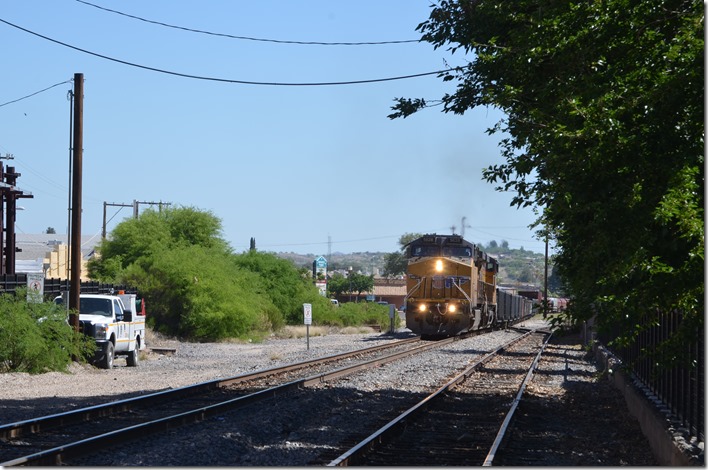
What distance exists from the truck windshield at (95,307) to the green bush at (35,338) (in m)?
2.34

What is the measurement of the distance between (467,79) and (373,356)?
14755 mm

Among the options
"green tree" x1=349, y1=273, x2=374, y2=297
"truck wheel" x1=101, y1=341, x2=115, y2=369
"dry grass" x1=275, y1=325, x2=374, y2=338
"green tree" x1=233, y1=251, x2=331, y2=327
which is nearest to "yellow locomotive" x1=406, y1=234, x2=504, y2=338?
"dry grass" x1=275, y1=325, x2=374, y2=338

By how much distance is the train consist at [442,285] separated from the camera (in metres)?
39.7

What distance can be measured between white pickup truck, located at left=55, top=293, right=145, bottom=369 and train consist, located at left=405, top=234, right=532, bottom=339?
15.0 meters

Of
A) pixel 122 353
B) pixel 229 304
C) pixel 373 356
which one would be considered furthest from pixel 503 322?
pixel 122 353

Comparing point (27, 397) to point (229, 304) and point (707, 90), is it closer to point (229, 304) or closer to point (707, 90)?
point (707, 90)

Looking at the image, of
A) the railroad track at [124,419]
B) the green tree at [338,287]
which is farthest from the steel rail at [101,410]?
the green tree at [338,287]

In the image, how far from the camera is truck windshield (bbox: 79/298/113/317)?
2694cm

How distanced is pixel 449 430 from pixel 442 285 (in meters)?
26.6

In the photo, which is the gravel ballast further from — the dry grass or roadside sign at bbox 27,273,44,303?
the dry grass

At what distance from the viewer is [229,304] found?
4231 centimetres

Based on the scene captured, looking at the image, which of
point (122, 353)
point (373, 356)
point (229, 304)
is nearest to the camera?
point (122, 353)

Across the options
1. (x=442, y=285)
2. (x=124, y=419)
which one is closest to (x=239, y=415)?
(x=124, y=419)

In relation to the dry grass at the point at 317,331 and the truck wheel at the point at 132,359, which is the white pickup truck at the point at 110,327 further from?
the dry grass at the point at 317,331
